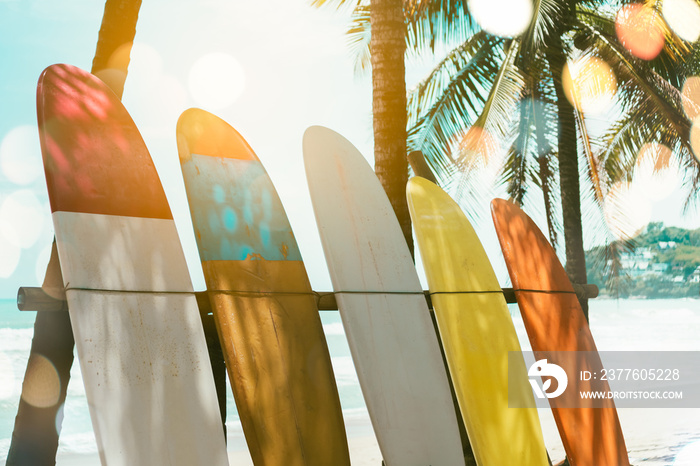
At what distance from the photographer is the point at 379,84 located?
3.68 meters

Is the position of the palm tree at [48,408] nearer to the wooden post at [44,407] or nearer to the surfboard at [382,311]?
the wooden post at [44,407]

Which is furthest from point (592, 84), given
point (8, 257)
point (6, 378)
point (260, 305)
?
point (8, 257)

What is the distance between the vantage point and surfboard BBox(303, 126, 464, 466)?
8.22ft

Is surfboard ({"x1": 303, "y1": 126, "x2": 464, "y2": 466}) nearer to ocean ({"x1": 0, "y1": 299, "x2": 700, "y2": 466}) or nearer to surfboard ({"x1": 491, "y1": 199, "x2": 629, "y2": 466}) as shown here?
surfboard ({"x1": 491, "y1": 199, "x2": 629, "y2": 466})

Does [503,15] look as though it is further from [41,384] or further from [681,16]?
[41,384]

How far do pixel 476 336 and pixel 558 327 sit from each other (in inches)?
24.6

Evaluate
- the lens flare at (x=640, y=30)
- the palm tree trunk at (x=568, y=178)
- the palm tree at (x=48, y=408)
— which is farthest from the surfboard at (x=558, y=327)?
the lens flare at (x=640, y=30)

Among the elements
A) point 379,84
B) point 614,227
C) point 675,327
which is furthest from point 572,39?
point 675,327

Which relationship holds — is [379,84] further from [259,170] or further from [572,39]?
[572,39]

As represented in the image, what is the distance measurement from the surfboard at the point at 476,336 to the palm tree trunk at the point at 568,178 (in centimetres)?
287

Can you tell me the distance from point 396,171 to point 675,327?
27.6m

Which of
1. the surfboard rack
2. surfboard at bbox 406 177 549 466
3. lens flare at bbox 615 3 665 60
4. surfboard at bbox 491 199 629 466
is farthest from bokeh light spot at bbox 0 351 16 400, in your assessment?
lens flare at bbox 615 3 665 60

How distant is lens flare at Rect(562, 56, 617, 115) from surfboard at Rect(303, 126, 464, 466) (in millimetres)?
4996
